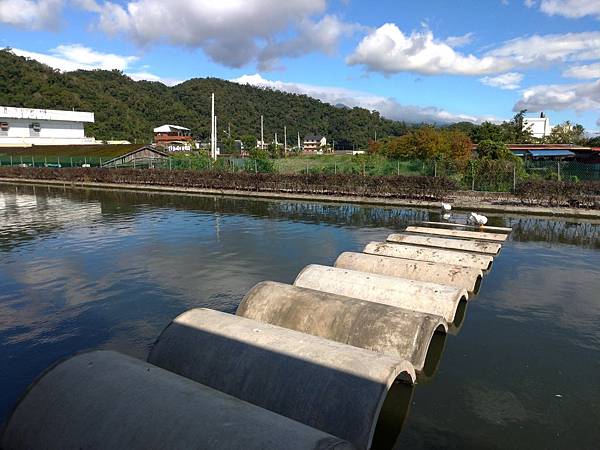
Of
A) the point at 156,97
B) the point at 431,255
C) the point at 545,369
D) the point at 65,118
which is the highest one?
the point at 156,97

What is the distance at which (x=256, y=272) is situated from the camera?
10867 millimetres

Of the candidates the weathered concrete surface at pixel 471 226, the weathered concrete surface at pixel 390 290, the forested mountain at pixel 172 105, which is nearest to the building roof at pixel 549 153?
the weathered concrete surface at pixel 471 226

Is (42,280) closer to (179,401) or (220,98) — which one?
(179,401)

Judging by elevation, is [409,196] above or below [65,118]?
below

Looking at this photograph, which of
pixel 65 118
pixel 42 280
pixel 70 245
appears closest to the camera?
pixel 42 280

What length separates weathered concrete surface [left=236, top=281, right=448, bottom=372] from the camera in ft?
19.0

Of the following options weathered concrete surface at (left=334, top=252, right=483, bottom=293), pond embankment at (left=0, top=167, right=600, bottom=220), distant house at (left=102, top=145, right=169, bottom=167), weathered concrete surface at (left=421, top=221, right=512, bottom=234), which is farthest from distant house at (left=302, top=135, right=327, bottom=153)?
weathered concrete surface at (left=334, top=252, right=483, bottom=293)

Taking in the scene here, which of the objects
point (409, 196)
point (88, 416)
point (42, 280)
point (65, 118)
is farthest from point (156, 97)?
point (88, 416)

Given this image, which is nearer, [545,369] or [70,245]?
[545,369]

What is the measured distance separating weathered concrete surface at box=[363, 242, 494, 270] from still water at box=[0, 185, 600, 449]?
494 mm

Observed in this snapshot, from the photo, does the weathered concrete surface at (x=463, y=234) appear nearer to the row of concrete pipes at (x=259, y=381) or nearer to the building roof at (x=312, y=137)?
the row of concrete pipes at (x=259, y=381)

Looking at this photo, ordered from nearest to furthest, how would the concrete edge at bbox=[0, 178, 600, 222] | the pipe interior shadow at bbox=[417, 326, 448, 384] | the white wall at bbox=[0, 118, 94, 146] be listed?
the pipe interior shadow at bbox=[417, 326, 448, 384] → the concrete edge at bbox=[0, 178, 600, 222] → the white wall at bbox=[0, 118, 94, 146]

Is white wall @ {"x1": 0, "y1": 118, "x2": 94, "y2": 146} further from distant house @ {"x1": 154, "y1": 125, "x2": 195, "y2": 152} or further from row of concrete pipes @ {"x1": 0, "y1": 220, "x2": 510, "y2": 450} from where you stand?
row of concrete pipes @ {"x1": 0, "y1": 220, "x2": 510, "y2": 450}

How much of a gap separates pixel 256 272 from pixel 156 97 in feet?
383
